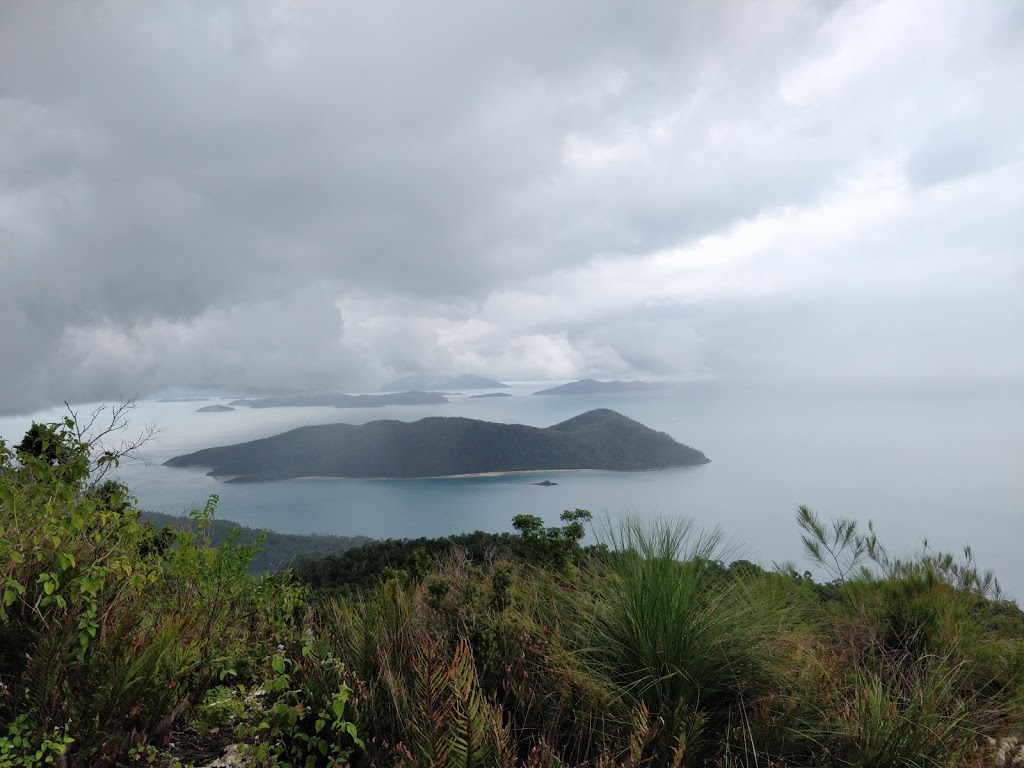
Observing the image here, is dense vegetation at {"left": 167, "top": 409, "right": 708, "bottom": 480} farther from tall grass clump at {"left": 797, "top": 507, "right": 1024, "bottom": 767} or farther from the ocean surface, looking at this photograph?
tall grass clump at {"left": 797, "top": 507, "right": 1024, "bottom": 767}

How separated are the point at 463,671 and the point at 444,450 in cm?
5059

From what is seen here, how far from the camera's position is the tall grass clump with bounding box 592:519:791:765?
2.24 metres

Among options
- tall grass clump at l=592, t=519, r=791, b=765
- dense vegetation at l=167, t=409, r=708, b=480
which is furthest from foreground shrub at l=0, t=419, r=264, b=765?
dense vegetation at l=167, t=409, r=708, b=480

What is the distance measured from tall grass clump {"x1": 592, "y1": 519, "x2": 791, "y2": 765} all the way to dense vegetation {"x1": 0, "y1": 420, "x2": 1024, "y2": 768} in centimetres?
1

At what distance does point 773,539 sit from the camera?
71.6 ft

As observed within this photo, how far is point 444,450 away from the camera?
51812mm

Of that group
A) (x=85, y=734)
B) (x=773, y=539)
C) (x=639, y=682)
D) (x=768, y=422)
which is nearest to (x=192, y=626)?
(x=85, y=734)

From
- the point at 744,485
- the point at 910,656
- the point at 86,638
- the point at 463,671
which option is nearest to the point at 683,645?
the point at 463,671

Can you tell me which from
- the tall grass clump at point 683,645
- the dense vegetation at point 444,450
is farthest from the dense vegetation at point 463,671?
the dense vegetation at point 444,450

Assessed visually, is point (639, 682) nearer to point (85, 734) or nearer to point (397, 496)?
point (85, 734)

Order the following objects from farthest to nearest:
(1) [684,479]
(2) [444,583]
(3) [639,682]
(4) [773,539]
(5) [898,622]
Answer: (1) [684,479]
(4) [773,539]
(5) [898,622]
(2) [444,583]
(3) [639,682]

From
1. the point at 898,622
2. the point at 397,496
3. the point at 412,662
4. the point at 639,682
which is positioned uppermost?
the point at 412,662

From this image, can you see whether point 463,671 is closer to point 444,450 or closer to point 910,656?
point 910,656

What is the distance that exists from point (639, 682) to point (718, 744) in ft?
1.17
